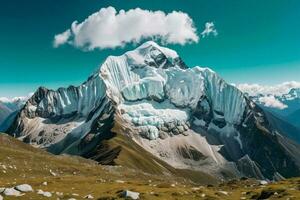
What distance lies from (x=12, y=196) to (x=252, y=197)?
2437 centimetres

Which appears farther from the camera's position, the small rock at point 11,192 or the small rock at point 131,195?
the small rock at point 131,195

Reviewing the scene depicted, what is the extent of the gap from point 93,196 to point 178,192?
30.0 feet

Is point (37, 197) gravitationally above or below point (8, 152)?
below

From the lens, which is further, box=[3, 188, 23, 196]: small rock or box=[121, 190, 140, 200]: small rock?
box=[121, 190, 140, 200]: small rock

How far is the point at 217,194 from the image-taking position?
51.5 m

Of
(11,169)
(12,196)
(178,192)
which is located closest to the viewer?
(12,196)

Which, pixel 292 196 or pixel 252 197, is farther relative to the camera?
pixel 252 197

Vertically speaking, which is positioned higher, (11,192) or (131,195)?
(131,195)

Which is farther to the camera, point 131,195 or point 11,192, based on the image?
point 131,195

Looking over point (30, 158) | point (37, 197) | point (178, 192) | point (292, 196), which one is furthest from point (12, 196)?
point (30, 158)

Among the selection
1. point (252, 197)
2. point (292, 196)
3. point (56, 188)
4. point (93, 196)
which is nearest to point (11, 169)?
point (56, 188)

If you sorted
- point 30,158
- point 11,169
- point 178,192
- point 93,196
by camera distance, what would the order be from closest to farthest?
1. point 93,196
2. point 178,192
3. point 11,169
4. point 30,158

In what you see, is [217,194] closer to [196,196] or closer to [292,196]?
[196,196]

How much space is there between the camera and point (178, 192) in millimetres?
49344
